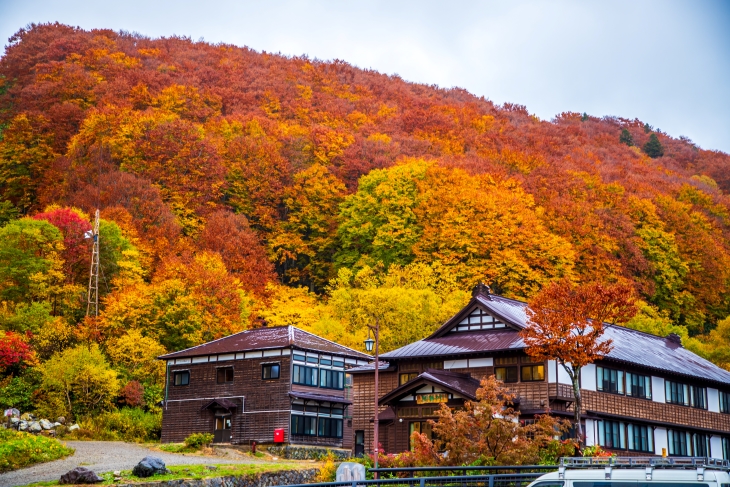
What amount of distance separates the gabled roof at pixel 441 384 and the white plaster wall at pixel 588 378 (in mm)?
4998

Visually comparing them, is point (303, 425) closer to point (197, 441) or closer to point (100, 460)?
point (197, 441)

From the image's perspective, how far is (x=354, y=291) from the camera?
225 ft

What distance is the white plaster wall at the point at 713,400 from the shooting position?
5238 centimetres

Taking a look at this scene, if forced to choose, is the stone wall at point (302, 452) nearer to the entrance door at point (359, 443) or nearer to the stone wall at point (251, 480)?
the entrance door at point (359, 443)

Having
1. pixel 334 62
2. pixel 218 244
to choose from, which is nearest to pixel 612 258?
pixel 218 244

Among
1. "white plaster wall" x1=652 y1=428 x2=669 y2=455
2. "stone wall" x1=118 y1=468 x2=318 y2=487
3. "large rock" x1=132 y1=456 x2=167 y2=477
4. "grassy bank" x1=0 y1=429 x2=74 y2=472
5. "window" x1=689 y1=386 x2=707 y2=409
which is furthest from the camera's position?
"window" x1=689 y1=386 x2=707 y2=409

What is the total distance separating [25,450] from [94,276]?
101ft

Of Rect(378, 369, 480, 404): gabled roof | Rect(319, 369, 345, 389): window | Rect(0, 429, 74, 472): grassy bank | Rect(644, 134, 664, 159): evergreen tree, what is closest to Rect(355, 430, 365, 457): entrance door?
Rect(378, 369, 480, 404): gabled roof

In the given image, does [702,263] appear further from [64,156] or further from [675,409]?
[64,156]

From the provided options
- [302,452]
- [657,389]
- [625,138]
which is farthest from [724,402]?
[625,138]

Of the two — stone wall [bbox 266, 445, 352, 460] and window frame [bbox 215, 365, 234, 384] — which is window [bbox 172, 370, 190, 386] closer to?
window frame [bbox 215, 365, 234, 384]

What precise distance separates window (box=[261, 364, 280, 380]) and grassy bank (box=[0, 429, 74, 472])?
12.5 metres

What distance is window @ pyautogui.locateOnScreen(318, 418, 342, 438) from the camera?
54781mm

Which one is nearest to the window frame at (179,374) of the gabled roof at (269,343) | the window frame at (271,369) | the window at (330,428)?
the gabled roof at (269,343)
